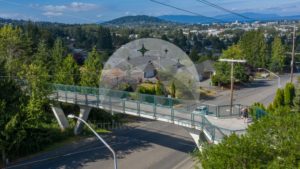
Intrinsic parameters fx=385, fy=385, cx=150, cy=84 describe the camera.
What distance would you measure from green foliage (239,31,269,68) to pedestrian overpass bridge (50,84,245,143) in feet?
193

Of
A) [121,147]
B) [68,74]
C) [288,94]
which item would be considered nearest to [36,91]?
[121,147]

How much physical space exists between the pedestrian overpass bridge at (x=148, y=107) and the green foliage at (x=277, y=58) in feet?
Answer: 205

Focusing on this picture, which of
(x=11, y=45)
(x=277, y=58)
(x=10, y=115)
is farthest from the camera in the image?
(x=277, y=58)

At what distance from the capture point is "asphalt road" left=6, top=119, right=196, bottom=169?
91.5ft

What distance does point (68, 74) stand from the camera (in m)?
42.5

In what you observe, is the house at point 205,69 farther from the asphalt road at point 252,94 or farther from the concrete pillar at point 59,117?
the concrete pillar at point 59,117

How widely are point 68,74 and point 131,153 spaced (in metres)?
15.5

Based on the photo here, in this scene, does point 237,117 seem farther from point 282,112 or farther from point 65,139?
point 65,139

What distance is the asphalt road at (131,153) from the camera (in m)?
27.9

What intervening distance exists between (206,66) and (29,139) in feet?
176

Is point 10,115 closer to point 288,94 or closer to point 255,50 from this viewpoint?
point 288,94

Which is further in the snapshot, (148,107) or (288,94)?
(288,94)

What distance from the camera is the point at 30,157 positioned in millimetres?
29938

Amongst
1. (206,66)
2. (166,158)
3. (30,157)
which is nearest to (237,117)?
(166,158)
